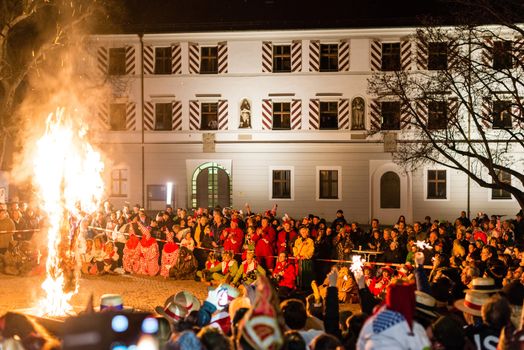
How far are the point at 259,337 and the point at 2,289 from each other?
12.3 meters

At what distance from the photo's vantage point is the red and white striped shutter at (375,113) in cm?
3228

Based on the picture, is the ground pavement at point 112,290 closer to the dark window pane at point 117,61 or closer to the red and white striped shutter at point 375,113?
the red and white striped shutter at point 375,113

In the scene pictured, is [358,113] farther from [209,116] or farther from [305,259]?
[305,259]

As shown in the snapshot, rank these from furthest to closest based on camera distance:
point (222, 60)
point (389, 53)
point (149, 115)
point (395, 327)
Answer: point (149, 115)
point (222, 60)
point (389, 53)
point (395, 327)

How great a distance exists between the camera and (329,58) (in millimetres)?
33031

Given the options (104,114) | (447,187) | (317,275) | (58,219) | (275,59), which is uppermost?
(275,59)

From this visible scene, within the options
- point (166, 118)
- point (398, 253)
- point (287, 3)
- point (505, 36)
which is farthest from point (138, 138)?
point (398, 253)

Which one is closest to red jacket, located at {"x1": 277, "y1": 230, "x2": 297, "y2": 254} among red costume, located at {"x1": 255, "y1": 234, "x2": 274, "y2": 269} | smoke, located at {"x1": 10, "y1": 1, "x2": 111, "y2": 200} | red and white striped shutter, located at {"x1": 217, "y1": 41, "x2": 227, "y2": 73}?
red costume, located at {"x1": 255, "y1": 234, "x2": 274, "y2": 269}

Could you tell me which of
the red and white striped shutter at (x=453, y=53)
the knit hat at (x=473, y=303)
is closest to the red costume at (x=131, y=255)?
the red and white striped shutter at (x=453, y=53)

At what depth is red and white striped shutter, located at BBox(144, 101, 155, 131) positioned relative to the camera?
34.2 meters

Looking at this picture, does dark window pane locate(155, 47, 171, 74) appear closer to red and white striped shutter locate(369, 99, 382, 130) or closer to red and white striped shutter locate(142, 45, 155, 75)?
red and white striped shutter locate(142, 45, 155, 75)

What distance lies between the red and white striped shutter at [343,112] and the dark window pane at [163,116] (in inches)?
362

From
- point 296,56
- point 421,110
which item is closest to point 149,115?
point 296,56

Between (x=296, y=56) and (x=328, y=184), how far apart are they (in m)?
6.97
